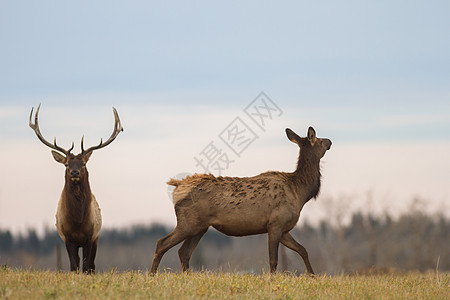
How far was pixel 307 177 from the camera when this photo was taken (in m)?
12.0

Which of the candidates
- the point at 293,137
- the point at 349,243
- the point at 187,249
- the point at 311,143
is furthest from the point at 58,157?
the point at 349,243

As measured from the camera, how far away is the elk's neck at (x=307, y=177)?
1192 cm

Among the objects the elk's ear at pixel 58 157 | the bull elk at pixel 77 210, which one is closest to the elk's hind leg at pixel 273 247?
the bull elk at pixel 77 210

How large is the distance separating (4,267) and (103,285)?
9.37 feet

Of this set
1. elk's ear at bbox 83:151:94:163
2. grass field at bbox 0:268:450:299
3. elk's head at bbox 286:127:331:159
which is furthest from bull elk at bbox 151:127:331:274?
elk's ear at bbox 83:151:94:163

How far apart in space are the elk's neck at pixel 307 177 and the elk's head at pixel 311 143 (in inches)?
5.2

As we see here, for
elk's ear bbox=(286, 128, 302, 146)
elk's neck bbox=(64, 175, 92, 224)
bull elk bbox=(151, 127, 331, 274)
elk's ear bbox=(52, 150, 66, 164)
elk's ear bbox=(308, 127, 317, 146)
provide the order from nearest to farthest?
1. bull elk bbox=(151, 127, 331, 274)
2. elk's neck bbox=(64, 175, 92, 224)
3. elk's ear bbox=(52, 150, 66, 164)
4. elk's ear bbox=(308, 127, 317, 146)
5. elk's ear bbox=(286, 128, 302, 146)

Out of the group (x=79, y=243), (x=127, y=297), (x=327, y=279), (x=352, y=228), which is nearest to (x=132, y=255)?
(x=352, y=228)

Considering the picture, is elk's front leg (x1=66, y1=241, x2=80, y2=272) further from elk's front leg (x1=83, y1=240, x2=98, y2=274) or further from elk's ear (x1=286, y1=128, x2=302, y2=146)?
elk's ear (x1=286, y1=128, x2=302, y2=146)

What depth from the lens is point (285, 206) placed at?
11.2 meters

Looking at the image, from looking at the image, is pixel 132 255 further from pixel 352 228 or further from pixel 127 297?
pixel 127 297

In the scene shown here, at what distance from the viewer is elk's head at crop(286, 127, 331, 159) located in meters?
12.2

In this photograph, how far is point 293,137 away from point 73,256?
193 inches

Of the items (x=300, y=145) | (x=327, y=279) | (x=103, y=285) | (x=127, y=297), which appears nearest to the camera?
(x=127, y=297)
